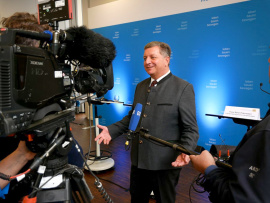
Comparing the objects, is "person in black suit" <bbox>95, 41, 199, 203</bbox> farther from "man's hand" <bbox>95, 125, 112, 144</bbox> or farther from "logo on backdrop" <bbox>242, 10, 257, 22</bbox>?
"logo on backdrop" <bbox>242, 10, 257, 22</bbox>

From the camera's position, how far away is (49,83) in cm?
68

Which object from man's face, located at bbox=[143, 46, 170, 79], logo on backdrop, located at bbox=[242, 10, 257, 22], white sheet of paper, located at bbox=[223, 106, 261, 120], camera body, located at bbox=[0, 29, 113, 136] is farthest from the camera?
logo on backdrop, located at bbox=[242, 10, 257, 22]

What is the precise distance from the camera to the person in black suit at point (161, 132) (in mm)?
1448

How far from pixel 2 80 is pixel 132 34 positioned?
3.87 meters

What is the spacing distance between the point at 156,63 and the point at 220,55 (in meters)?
1.99

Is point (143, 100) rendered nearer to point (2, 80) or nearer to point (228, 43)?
point (2, 80)

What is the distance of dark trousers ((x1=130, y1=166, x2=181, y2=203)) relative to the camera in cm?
147

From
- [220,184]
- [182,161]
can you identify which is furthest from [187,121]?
[220,184]

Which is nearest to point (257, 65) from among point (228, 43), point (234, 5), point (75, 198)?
point (228, 43)

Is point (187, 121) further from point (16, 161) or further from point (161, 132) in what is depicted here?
point (16, 161)

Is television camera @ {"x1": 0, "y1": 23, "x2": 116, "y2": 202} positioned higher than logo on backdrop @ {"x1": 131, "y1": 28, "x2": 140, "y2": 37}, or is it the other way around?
logo on backdrop @ {"x1": 131, "y1": 28, "x2": 140, "y2": 37}

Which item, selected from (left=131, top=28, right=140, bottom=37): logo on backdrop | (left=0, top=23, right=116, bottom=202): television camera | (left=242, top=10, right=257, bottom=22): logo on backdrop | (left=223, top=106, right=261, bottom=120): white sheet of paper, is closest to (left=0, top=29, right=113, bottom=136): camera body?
(left=0, top=23, right=116, bottom=202): television camera

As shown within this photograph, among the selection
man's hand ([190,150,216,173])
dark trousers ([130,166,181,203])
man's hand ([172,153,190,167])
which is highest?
man's hand ([190,150,216,173])

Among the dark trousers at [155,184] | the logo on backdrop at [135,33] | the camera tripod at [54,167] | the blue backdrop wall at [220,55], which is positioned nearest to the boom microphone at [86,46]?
the camera tripod at [54,167]
